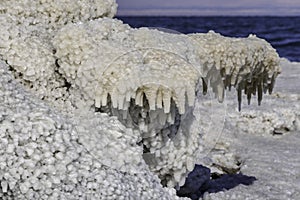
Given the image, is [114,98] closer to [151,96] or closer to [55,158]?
[151,96]

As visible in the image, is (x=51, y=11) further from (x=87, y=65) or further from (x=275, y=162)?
(x=275, y=162)

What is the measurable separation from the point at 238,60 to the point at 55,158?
1.13m

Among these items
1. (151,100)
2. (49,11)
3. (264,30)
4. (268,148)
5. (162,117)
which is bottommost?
(264,30)

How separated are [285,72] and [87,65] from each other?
7461 mm

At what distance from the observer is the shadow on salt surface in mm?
3781

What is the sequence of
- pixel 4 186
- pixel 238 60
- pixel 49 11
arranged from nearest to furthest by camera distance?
pixel 4 186 < pixel 238 60 < pixel 49 11

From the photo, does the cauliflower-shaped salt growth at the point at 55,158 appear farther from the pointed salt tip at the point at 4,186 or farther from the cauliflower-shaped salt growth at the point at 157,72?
the cauliflower-shaped salt growth at the point at 157,72

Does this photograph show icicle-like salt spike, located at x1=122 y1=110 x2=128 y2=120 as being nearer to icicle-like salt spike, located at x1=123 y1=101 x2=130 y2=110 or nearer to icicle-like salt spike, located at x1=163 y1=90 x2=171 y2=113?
icicle-like salt spike, located at x1=123 y1=101 x2=130 y2=110

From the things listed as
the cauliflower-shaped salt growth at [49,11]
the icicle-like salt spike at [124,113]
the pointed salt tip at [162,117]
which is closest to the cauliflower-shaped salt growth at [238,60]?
the pointed salt tip at [162,117]

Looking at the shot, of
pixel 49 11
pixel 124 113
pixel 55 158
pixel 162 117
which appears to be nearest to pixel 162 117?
pixel 162 117

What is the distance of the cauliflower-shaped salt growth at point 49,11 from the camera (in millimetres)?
3223

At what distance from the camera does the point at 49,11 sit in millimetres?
3311

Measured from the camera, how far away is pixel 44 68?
2.94m

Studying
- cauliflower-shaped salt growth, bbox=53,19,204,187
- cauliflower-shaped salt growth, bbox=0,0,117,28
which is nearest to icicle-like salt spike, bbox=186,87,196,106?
cauliflower-shaped salt growth, bbox=53,19,204,187
